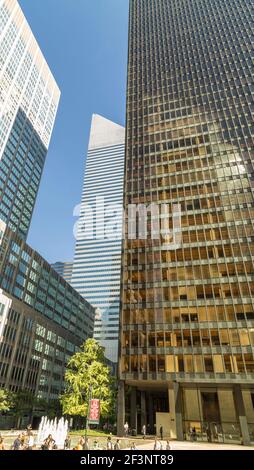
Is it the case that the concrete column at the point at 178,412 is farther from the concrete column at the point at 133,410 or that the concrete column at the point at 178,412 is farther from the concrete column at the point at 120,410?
the concrete column at the point at 133,410

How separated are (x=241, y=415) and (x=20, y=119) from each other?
129004 millimetres

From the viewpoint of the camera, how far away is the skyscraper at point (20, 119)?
370 ft

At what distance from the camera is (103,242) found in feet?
582

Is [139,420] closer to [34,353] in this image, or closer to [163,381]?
[163,381]

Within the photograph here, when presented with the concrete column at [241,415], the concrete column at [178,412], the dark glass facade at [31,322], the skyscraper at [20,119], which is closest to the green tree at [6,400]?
the dark glass facade at [31,322]

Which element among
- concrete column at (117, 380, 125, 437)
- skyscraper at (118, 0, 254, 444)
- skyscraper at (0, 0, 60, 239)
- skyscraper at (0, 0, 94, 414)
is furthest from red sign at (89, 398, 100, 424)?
skyscraper at (0, 0, 60, 239)

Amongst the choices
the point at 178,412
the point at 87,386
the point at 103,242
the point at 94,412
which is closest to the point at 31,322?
the point at 87,386

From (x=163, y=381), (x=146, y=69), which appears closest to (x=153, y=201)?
(x=163, y=381)

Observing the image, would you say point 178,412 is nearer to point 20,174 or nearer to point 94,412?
point 94,412

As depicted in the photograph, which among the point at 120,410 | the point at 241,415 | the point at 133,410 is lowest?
the point at 241,415

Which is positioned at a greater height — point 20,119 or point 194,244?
point 20,119

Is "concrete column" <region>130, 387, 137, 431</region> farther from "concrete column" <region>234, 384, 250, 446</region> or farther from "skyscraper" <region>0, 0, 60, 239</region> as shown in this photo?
"skyscraper" <region>0, 0, 60, 239</region>

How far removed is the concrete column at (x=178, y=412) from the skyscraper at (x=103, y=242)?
107 meters

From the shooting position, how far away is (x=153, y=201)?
199 feet
